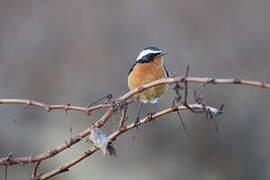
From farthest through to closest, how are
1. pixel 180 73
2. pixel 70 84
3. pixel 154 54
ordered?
pixel 70 84
pixel 180 73
pixel 154 54

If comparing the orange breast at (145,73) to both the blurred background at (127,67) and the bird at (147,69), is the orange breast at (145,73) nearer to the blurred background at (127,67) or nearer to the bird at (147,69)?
the bird at (147,69)

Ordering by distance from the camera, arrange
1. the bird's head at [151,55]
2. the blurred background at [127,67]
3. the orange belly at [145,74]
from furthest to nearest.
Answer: the blurred background at [127,67]
the bird's head at [151,55]
the orange belly at [145,74]

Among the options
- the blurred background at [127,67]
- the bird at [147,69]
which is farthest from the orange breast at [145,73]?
the blurred background at [127,67]

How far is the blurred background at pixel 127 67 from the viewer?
794 centimetres

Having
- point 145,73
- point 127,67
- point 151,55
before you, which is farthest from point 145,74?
point 127,67

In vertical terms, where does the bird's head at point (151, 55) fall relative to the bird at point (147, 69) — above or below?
above

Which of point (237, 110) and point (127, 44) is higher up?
point (127, 44)

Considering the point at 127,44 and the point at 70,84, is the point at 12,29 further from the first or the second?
the point at 127,44

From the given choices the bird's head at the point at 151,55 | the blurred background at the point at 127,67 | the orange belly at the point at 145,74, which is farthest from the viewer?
the blurred background at the point at 127,67

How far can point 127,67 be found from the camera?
25.4ft

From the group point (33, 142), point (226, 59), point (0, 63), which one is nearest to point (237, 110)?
point (226, 59)

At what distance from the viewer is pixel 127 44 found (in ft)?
26.2

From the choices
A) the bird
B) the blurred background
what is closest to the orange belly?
the bird

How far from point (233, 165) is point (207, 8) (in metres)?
2.25
